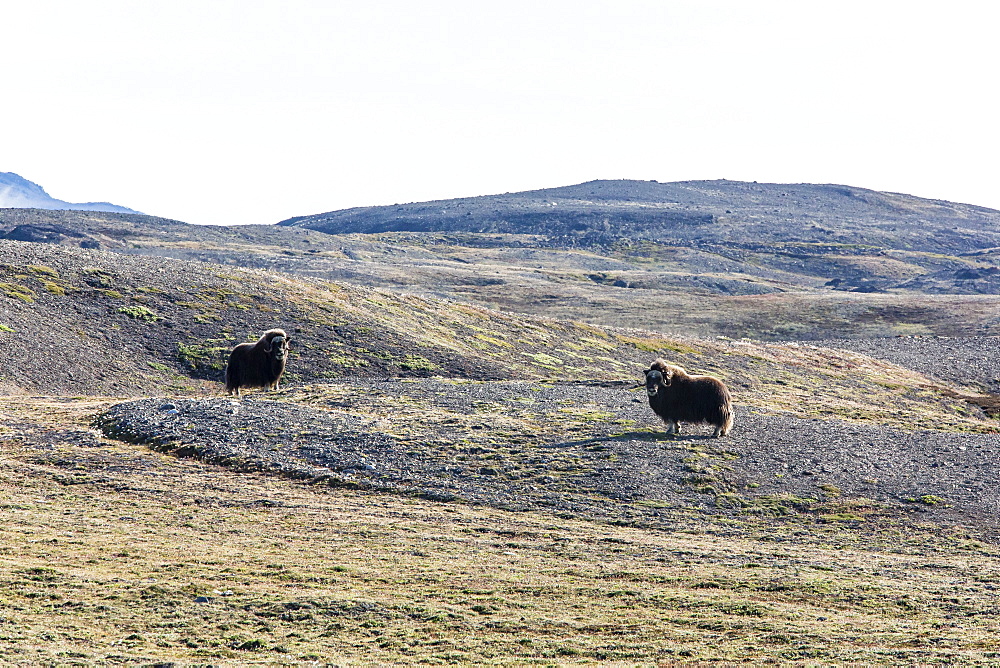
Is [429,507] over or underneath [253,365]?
underneath

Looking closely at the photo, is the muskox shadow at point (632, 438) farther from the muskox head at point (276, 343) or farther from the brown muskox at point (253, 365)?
the brown muskox at point (253, 365)

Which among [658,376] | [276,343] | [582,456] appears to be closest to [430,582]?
[582,456]

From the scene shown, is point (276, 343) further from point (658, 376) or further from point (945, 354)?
point (945, 354)

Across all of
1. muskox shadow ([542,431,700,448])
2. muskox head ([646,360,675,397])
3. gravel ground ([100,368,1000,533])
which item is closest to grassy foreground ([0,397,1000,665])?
gravel ground ([100,368,1000,533])

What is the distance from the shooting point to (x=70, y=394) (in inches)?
1548

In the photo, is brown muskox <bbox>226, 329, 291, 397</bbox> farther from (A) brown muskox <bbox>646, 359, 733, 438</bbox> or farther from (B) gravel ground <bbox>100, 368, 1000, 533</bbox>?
(A) brown muskox <bbox>646, 359, 733, 438</bbox>

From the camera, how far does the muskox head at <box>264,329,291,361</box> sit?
36.5 m

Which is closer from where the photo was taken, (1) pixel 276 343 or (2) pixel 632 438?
(2) pixel 632 438

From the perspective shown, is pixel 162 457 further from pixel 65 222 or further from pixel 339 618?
pixel 65 222

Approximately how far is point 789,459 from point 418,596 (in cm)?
1602

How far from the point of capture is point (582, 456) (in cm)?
2773

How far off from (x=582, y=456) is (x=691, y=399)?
482cm

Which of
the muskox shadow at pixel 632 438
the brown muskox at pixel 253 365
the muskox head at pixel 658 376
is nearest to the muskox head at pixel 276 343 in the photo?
Result: the brown muskox at pixel 253 365

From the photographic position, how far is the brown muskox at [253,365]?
37344mm
